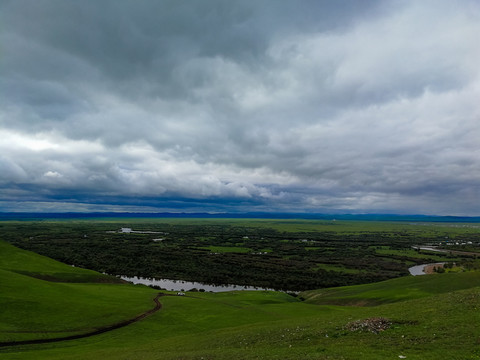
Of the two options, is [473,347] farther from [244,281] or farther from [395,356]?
[244,281]

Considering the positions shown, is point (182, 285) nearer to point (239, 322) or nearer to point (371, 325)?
point (239, 322)

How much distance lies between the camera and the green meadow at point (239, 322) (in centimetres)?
1925

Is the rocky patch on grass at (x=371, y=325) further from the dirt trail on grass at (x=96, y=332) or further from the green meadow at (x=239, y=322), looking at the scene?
the dirt trail on grass at (x=96, y=332)

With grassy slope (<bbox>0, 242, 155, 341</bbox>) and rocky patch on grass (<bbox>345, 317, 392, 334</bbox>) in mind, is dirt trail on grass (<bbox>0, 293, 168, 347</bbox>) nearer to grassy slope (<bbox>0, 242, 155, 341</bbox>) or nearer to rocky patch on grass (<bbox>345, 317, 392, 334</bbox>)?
grassy slope (<bbox>0, 242, 155, 341</bbox>)

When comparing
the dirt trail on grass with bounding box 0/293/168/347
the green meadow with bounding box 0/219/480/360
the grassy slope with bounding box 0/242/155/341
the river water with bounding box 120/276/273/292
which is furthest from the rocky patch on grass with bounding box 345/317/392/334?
the river water with bounding box 120/276/273/292

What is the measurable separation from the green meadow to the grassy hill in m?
0.08

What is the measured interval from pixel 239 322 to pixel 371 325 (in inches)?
1086

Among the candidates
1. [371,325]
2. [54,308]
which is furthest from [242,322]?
[54,308]

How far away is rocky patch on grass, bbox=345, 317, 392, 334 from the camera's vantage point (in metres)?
22.2

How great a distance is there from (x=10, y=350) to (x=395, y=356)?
39.9 metres

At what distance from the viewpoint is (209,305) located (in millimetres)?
56562

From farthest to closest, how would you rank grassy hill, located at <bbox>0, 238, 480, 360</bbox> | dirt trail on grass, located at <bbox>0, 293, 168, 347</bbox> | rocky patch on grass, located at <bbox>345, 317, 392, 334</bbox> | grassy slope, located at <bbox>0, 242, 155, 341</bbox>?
grassy slope, located at <bbox>0, 242, 155, 341</bbox>, dirt trail on grass, located at <bbox>0, 293, 168, 347</bbox>, rocky patch on grass, located at <bbox>345, 317, 392, 334</bbox>, grassy hill, located at <bbox>0, 238, 480, 360</bbox>

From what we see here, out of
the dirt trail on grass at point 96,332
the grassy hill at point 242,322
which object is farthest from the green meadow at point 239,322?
the dirt trail on grass at point 96,332

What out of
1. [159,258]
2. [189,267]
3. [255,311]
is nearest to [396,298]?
[255,311]
